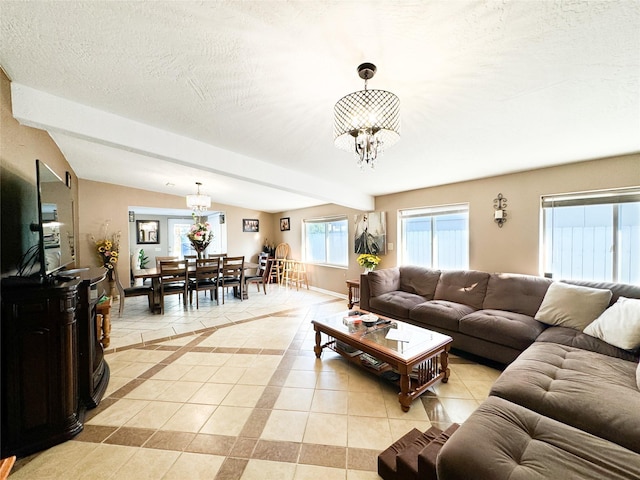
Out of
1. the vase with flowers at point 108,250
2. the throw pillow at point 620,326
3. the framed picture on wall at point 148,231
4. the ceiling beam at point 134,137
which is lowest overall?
the throw pillow at point 620,326

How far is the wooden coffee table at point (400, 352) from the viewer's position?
6.42 ft

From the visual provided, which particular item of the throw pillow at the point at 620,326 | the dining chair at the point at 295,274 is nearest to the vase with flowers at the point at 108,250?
the dining chair at the point at 295,274

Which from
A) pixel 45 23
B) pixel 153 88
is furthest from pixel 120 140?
pixel 45 23

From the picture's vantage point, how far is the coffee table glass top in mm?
2106

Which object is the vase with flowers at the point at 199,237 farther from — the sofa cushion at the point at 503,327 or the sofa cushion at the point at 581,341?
the sofa cushion at the point at 581,341

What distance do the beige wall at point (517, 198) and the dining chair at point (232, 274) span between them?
3543 mm

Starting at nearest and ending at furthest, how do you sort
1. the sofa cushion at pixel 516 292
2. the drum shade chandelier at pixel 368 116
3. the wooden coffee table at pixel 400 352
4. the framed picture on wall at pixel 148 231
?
the drum shade chandelier at pixel 368 116, the wooden coffee table at pixel 400 352, the sofa cushion at pixel 516 292, the framed picture on wall at pixel 148 231

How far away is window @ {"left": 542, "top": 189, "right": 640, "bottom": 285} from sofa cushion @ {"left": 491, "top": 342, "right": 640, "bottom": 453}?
142 centimetres

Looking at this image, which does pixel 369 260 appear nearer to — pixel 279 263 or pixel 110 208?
pixel 279 263

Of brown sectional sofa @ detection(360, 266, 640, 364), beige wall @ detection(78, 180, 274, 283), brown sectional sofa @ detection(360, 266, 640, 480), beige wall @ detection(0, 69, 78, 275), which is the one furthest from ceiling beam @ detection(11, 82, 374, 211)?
beige wall @ detection(78, 180, 274, 283)

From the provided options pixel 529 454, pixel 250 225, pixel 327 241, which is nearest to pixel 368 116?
pixel 529 454

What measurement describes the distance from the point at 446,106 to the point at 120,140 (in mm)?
2635

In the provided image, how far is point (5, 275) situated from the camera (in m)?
1.69

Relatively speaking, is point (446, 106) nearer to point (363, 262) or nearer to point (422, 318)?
point (422, 318)
